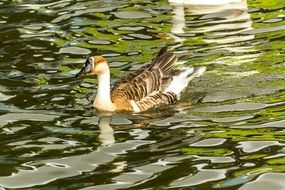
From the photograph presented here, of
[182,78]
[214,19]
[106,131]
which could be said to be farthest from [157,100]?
[214,19]

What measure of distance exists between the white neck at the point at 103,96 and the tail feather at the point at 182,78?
1.13m

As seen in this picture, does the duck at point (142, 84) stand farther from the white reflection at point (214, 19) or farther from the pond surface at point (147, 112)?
the white reflection at point (214, 19)

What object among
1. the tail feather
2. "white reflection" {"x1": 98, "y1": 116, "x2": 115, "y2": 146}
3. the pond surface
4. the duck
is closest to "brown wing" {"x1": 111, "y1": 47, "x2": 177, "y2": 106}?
the duck

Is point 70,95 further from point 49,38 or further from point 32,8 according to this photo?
point 32,8

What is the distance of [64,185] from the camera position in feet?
36.6

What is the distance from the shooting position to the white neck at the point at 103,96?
579 inches

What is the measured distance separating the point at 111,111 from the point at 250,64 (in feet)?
10.9

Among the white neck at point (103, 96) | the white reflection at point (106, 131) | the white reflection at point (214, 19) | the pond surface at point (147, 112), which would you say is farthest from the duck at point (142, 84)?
the white reflection at point (214, 19)

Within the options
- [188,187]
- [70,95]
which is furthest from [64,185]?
[70,95]

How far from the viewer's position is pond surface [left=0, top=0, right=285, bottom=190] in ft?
37.7

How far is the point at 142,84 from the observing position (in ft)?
50.0

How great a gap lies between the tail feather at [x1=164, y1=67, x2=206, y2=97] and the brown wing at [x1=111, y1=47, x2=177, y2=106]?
11cm

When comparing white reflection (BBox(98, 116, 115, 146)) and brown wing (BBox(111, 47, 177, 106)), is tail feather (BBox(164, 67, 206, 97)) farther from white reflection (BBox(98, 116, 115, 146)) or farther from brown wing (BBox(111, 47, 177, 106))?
white reflection (BBox(98, 116, 115, 146))

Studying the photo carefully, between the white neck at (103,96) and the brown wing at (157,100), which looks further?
the brown wing at (157,100)
